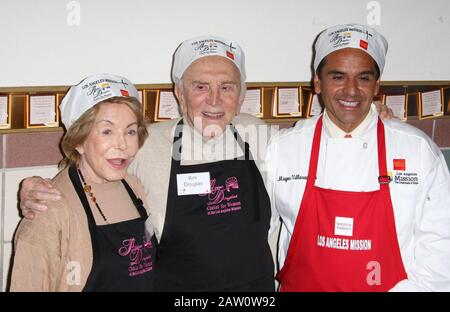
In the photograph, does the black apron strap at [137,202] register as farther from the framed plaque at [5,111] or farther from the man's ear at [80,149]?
the framed plaque at [5,111]

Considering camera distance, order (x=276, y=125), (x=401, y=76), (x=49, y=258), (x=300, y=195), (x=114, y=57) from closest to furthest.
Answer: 1. (x=49, y=258)
2. (x=300, y=195)
3. (x=114, y=57)
4. (x=276, y=125)
5. (x=401, y=76)

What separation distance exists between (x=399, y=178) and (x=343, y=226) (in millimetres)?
268

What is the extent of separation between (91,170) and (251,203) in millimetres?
611

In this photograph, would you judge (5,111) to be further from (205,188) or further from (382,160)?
(382,160)

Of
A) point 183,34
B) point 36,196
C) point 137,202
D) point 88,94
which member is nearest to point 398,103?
point 183,34

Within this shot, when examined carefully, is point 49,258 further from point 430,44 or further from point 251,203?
point 430,44

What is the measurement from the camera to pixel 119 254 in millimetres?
1467

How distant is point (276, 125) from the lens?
88.1 inches

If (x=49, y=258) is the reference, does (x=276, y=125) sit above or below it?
above

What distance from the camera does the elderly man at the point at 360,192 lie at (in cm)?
163

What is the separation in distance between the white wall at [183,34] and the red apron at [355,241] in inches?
30.6

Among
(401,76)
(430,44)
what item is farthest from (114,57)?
(430,44)

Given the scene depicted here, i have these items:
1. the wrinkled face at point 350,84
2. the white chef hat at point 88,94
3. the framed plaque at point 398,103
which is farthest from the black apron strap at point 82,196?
the framed plaque at point 398,103

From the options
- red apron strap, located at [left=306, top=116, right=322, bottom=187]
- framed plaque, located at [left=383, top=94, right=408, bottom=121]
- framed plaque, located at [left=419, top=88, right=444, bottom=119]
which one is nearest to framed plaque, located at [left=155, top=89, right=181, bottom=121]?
red apron strap, located at [left=306, top=116, right=322, bottom=187]
